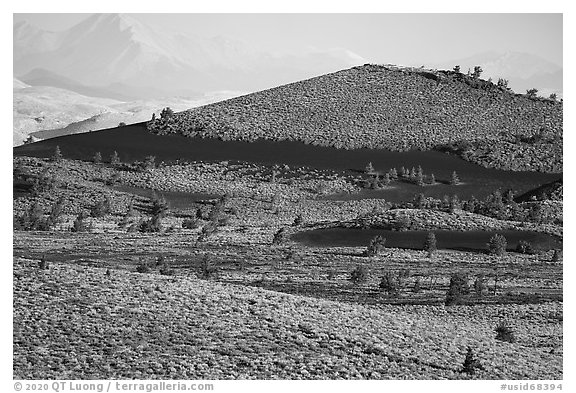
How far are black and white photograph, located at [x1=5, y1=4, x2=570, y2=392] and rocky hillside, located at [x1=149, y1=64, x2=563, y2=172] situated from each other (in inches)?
10.9

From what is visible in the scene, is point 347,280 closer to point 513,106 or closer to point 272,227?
point 272,227

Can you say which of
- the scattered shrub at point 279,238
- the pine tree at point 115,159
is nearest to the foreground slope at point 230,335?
the scattered shrub at point 279,238

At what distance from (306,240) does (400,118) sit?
38.7 meters

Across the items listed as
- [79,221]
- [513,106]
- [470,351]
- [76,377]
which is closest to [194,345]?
[76,377]

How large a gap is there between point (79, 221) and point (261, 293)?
22744 millimetres

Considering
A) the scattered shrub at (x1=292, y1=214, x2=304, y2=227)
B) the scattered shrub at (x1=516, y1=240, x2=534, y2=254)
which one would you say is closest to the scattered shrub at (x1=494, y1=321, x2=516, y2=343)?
the scattered shrub at (x1=516, y1=240, x2=534, y2=254)

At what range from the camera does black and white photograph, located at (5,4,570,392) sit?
99.2 feet

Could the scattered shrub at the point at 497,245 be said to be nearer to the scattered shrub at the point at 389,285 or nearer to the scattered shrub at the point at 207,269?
the scattered shrub at the point at 389,285

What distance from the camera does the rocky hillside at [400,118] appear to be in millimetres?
83938

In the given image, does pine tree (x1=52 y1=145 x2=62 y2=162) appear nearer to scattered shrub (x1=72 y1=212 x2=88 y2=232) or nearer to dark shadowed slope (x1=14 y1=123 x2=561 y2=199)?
dark shadowed slope (x1=14 y1=123 x2=561 y2=199)

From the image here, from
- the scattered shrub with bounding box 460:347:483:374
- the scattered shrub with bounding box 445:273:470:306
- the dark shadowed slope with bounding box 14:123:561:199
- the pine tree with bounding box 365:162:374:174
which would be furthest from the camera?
the dark shadowed slope with bounding box 14:123:561:199

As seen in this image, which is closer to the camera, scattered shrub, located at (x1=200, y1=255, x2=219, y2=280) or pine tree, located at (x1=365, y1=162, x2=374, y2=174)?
scattered shrub, located at (x1=200, y1=255, x2=219, y2=280)

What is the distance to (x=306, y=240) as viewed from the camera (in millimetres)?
53688

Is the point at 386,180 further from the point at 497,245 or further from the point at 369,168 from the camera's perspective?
the point at 497,245
